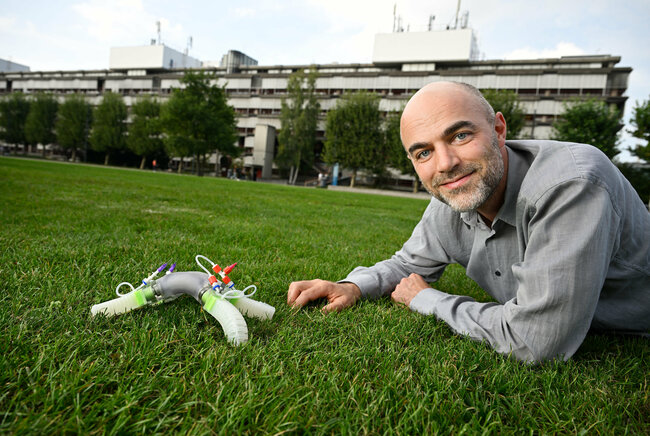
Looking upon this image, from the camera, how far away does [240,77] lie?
61219 mm

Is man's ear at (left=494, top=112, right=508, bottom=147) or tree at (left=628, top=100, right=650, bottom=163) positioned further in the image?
tree at (left=628, top=100, right=650, bottom=163)

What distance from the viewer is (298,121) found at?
48125 millimetres

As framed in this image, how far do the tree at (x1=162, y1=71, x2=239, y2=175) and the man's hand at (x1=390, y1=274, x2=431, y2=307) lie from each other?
35835 mm

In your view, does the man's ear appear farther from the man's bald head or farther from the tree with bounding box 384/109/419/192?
the tree with bounding box 384/109/419/192

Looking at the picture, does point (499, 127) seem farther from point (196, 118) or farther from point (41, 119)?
point (41, 119)

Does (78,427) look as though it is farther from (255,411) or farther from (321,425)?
(321,425)

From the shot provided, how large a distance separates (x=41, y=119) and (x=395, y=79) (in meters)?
54.7

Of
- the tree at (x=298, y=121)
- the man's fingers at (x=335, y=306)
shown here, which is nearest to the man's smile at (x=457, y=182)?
the man's fingers at (x=335, y=306)

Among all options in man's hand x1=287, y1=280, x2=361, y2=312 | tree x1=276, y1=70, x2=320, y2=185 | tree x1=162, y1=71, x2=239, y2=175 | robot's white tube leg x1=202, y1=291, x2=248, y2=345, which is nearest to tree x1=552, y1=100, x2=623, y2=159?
tree x1=276, y1=70, x2=320, y2=185

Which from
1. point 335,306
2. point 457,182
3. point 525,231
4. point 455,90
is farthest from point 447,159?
point 335,306

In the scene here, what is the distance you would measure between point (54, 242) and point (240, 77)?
63.7 m

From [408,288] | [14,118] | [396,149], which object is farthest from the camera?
[14,118]

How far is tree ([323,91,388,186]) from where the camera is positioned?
43.1 metres

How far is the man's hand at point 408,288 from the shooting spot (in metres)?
2.40
